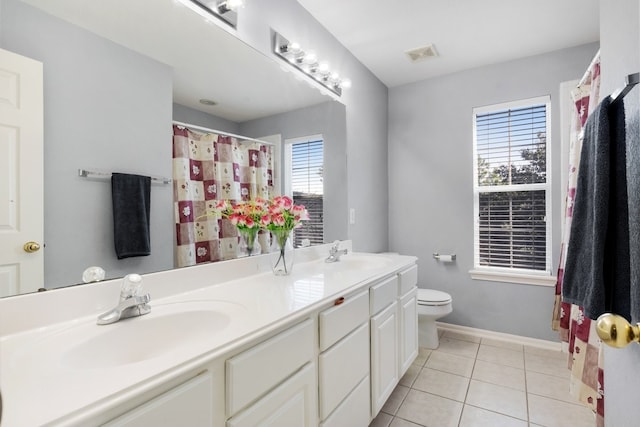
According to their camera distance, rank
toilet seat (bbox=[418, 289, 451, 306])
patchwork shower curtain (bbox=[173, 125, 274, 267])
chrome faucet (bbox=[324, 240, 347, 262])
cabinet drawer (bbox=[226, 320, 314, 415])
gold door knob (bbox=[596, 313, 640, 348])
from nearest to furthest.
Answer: gold door knob (bbox=[596, 313, 640, 348]) → cabinet drawer (bbox=[226, 320, 314, 415]) → patchwork shower curtain (bbox=[173, 125, 274, 267]) → chrome faucet (bbox=[324, 240, 347, 262]) → toilet seat (bbox=[418, 289, 451, 306])

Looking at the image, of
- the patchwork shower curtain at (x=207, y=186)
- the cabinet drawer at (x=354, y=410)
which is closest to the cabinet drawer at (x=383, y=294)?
the cabinet drawer at (x=354, y=410)

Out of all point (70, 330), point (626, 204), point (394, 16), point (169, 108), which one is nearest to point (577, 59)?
point (394, 16)

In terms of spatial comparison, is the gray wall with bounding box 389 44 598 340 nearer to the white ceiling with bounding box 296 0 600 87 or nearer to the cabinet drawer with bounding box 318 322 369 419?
the white ceiling with bounding box 296 0 600 87

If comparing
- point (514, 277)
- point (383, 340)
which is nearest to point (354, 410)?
point (383, 340)

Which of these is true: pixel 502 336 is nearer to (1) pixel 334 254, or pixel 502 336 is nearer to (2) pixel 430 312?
(2) pixel 430 312

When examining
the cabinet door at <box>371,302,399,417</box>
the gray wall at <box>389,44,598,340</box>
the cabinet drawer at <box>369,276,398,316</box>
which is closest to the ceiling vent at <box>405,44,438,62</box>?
the gray wall at <box>389,44,598,340</box>

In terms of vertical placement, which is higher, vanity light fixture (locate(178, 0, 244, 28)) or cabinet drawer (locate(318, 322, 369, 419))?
vanity light fixture (locate(178, 0, 244, 28))

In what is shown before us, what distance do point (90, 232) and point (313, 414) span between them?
99 cm

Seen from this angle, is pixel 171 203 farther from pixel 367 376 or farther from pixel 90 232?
pixel 367 376

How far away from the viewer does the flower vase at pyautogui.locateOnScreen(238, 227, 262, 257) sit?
1.55 m

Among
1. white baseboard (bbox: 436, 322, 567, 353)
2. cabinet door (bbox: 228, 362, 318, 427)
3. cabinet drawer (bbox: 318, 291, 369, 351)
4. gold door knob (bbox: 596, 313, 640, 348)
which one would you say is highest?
gold door knob (bbox: 596, 313, 640, 348)

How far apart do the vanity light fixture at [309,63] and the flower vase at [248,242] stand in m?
1.07

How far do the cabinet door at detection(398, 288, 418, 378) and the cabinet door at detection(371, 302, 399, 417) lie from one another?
0.30 ft

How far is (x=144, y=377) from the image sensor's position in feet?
2.01
